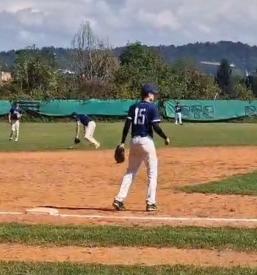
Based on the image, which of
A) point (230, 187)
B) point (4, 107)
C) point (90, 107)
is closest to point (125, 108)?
point (90, 107)

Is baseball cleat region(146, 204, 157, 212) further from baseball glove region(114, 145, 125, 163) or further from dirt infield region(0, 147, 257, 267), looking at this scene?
baseball glove region(114, 145, 125, 163)

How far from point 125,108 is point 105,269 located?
5445 centimetres

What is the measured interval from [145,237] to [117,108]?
52.9 meters

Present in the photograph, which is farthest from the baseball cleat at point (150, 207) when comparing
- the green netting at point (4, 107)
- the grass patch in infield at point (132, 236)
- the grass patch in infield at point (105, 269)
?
the green netting at point (4, 107)

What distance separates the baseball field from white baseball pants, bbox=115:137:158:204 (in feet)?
1.22

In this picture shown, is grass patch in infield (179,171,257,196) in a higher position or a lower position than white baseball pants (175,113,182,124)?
lower

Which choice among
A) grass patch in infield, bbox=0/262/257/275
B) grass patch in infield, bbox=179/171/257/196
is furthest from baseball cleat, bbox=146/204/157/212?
grass patch in infield, bbox=0/262/257/275

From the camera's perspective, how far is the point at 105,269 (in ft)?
25.4

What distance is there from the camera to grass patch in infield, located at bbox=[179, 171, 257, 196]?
15387 mm

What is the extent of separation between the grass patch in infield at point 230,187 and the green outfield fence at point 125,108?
44.6 meters

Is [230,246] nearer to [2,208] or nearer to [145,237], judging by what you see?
[145,237]

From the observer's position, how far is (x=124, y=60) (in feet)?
345

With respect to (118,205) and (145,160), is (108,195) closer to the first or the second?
(118,205)

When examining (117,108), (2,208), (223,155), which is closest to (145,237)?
(2,208)
